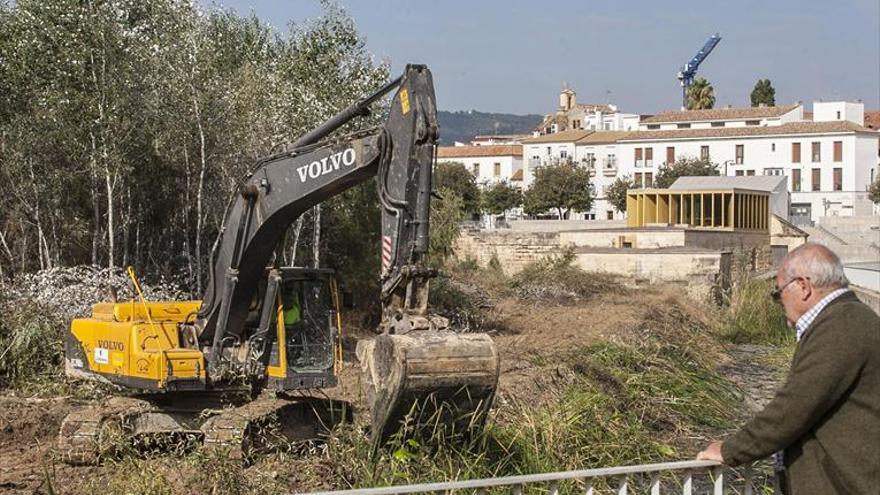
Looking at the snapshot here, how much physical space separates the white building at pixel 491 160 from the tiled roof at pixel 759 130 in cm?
1325

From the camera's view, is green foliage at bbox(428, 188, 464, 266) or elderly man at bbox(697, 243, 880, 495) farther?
green foliage at bbox(428, 188, 464, 266)

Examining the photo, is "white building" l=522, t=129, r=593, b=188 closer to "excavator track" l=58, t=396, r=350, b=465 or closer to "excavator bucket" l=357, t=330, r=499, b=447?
"excavator track" l=58, t=396, r=350, b=465

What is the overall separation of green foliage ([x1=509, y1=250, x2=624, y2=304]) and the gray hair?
25.4m

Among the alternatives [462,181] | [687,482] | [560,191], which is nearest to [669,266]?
[687,482]

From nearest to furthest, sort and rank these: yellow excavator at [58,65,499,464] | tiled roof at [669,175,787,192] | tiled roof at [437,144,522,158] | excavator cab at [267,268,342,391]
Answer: yellow excavator at [58,65,499,464] → excavator cab at [267,268,342,391] → tiled roof at [669,175,787,192] → tiled roof at [437,144,522,158]

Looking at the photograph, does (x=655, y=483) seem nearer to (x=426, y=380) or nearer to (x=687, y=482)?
(x=687, y=482)

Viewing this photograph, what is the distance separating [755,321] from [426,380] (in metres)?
22.7

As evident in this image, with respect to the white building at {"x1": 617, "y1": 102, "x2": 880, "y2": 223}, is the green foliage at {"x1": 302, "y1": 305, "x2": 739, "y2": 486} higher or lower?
lower

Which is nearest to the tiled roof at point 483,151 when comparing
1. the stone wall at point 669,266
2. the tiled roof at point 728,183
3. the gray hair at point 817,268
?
the tiled roof at point 728,183

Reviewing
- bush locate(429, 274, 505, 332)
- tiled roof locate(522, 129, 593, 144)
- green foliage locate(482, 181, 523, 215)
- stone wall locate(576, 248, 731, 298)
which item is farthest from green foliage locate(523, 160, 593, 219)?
bush locate(429, 274, 505, 332)

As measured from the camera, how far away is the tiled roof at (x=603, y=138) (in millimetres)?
88250

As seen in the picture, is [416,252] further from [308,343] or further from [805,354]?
[805,354]

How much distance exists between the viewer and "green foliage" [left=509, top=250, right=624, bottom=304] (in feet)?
100

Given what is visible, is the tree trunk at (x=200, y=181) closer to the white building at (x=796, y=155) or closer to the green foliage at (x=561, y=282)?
the green foliage at (x=561, y=282)
